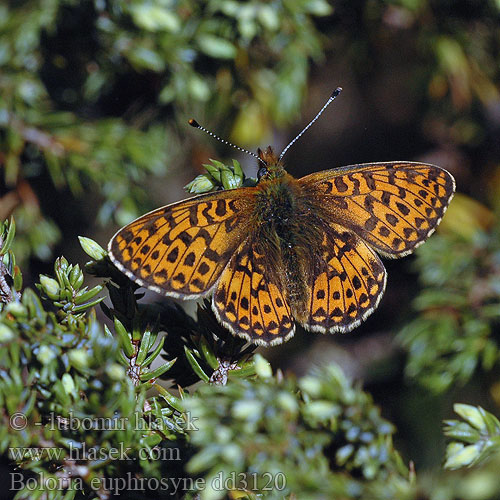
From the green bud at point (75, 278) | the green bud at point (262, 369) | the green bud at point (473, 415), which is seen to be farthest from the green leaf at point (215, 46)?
the green bud at point (473, 415)

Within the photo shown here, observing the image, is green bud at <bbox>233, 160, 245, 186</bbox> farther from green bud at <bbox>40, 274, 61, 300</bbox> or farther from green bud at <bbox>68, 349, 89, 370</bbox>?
green bud at <bbox>68, 349, 89, 370</bbox>

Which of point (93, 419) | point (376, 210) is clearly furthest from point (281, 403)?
point (376, 210)

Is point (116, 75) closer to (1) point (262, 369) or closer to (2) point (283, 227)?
(2) point (283, 227)

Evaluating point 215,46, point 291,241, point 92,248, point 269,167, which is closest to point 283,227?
point 291,241

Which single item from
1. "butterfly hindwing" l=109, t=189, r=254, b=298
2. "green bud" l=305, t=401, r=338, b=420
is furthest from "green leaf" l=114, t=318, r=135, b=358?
"green bud" l=305, t=401, r=338, b=420

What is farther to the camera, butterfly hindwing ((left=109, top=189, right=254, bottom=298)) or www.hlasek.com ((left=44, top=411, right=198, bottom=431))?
butterfly hindwing ((left=109, top=189, right=254, bottom=298))

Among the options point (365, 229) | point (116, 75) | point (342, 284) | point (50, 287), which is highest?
point (116, 75)

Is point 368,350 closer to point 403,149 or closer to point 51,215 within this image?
point 403,149
